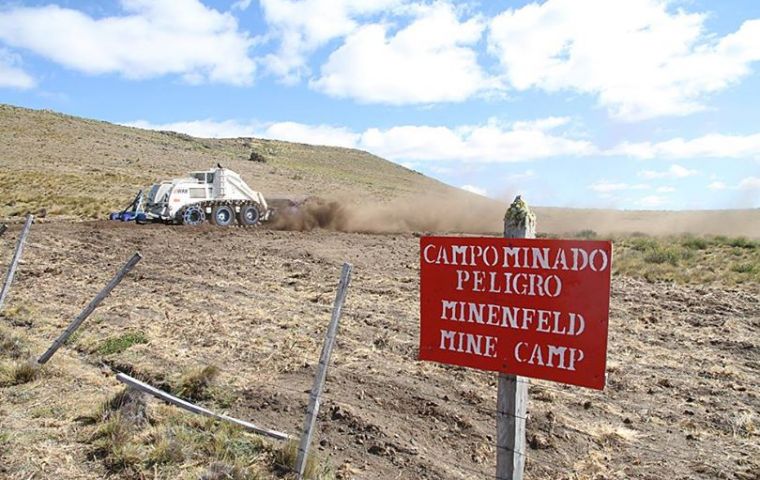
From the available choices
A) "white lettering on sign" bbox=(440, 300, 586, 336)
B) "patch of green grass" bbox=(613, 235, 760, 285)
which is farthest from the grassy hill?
"white lettering on sign" bbox=(440, 300, 586, 336)

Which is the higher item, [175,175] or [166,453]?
[175,175]

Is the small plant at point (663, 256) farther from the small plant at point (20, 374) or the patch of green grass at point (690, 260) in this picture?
the small plant at point (20, 374)

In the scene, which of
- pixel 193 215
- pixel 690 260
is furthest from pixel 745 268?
pixel 193 215

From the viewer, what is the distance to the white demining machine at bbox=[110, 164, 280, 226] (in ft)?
91.0

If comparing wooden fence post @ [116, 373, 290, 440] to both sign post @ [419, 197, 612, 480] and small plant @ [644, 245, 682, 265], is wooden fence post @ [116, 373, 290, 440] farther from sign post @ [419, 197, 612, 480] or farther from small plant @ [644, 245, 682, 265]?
small plant @ [644, 245, 682, 265]

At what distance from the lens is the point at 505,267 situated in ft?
13.2

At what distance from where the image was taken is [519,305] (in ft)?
13.1

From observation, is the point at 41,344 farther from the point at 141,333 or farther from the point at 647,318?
the point at 647,318

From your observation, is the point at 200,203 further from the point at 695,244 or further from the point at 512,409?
the point at 512,409

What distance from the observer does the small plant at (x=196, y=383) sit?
727 centimetres

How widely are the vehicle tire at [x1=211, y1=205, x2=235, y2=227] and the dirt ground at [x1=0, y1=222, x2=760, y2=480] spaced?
13.2 m

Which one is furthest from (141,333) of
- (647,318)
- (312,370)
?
(647,318)

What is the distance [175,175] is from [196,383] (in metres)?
52.6

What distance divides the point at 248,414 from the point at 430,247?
139 inches
